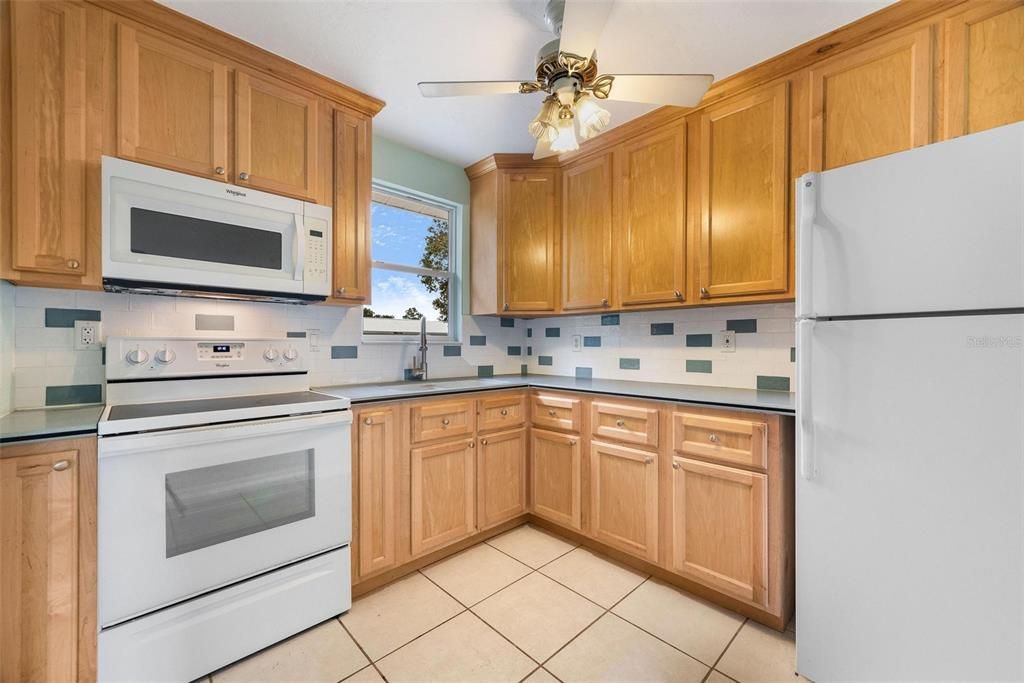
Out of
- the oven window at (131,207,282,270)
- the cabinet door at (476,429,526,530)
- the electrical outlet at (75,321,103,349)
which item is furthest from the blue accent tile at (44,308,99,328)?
the cabinet door at (476,429,526,530)

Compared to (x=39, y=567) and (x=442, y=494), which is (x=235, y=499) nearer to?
(x=39, y=567)

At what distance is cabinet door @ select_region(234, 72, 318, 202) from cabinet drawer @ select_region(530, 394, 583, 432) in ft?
5.49

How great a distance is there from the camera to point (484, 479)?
2.42 metres

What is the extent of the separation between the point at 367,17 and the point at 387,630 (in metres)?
2.50

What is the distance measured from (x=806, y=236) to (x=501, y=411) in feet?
5.63

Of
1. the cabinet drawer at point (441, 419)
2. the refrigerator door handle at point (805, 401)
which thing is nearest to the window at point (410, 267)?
the cabinet drawer at point (441, 419)

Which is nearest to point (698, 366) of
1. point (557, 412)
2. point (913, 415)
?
point (557, 412)

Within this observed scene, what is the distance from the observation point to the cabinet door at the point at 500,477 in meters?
2.41

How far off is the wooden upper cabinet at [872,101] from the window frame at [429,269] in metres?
2.18

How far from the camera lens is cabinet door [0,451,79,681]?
119 centimetres

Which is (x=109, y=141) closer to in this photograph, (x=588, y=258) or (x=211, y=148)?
(x=211, y=148)

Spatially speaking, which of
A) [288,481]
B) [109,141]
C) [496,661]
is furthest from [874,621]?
[109,141]

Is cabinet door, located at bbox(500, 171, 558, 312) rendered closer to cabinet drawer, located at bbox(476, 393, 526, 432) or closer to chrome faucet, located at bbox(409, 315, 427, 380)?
chrome faucet, located at bbox(409, 315, 427, 380)

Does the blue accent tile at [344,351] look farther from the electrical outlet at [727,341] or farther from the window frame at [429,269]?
the electrical outlet at [727,341]
